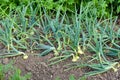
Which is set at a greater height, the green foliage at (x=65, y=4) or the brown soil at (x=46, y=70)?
the green foliage at (x=65, y=4)

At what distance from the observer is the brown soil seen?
3258mm

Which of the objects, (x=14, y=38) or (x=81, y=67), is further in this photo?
(x=14, y=38)

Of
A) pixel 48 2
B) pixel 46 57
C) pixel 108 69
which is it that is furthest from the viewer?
pixel 48 2

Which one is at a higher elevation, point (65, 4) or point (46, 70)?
point (65, 4)

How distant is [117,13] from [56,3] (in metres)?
0.78

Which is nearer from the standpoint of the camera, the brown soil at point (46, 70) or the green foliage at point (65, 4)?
the brown soil at point (46, 70)

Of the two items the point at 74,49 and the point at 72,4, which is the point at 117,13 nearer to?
the point at 72,4

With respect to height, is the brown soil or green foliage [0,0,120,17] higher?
→ green foliage [0,0,120,17]

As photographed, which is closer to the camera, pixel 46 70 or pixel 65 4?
pixel 46 70

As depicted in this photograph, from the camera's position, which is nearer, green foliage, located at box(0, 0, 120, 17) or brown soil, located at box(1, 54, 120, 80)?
brown soil, located at box(1, 54, 120, 80)

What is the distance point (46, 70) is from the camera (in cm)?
334

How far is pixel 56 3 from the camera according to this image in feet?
13.6

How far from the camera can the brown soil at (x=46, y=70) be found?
326 centimetres

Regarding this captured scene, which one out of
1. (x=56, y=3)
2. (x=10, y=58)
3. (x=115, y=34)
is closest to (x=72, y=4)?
(x=56, y=3)
